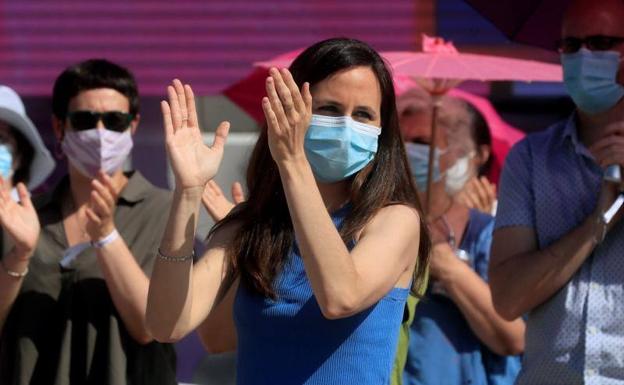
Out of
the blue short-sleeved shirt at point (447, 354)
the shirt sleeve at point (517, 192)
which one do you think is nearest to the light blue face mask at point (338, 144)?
the shirt sleeve at point (517, 192)

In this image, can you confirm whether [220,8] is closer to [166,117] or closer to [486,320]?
[486,320]

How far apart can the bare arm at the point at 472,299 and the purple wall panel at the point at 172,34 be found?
2542 mm

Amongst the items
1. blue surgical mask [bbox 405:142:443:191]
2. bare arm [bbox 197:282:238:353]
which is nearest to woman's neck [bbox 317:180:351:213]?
bare arm [bbox 197:282:238:353]

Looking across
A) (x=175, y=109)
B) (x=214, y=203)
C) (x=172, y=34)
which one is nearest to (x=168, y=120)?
(x=175, y=109)

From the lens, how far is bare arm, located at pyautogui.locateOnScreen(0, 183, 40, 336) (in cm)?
364

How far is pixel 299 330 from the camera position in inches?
104

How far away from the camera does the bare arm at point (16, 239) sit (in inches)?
143

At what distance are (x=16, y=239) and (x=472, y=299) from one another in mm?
1385

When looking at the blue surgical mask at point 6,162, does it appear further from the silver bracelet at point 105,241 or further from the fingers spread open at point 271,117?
the fingers spread open at point 271,117

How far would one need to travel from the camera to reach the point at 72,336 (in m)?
3.72

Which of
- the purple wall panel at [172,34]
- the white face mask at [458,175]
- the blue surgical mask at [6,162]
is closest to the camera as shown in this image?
the blue surgical mask at [6,162]

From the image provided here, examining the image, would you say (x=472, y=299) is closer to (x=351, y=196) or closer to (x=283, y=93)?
(x=351, y=196)

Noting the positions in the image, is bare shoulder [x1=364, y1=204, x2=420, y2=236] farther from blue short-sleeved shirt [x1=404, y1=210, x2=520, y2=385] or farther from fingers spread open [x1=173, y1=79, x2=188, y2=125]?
blue short-sleeved shirt [x1=404, y1=210, x2=520, y2=385]

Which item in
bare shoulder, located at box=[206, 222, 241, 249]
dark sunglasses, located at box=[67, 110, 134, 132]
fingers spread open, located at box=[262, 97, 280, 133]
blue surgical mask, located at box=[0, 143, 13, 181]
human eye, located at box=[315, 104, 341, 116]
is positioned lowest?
blue surgical mask, located at box=[0, 143, 13, 181]
